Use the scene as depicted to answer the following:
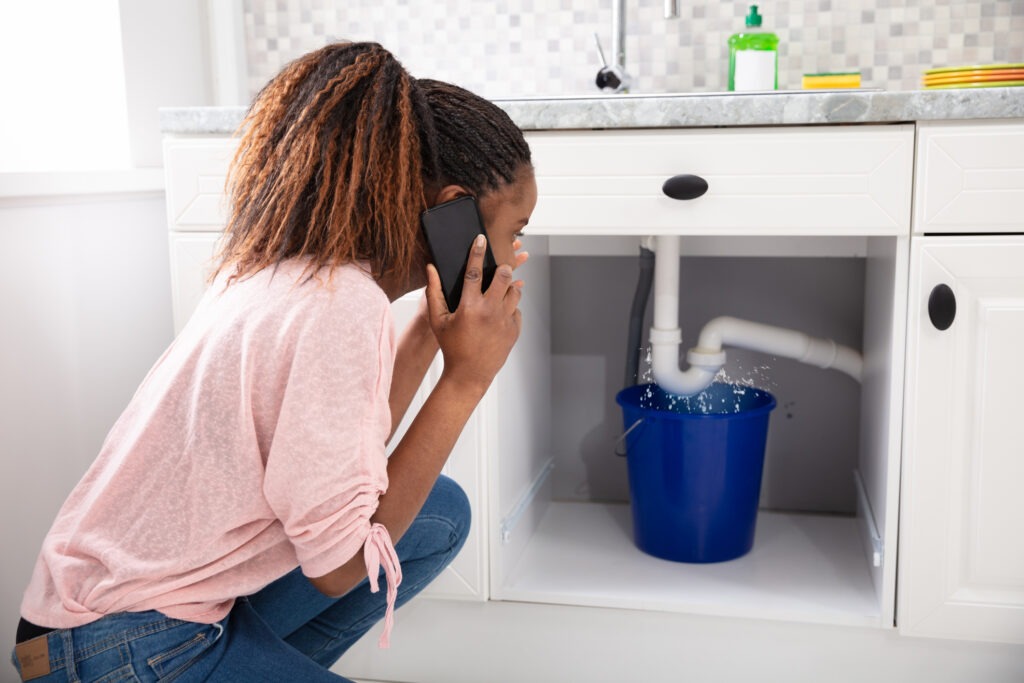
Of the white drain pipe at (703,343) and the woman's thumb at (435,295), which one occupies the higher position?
the woman's thumb at (435,295)

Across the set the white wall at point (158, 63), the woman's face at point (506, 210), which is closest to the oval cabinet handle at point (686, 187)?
the woman's face at point (506, 210)

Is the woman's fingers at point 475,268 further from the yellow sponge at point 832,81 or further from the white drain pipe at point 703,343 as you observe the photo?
the yellow sponge at point 832,81

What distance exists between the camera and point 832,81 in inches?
62.0

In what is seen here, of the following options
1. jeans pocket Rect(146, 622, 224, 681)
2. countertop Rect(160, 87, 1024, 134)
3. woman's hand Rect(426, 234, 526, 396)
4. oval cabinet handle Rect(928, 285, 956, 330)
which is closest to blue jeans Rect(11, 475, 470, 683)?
jeans pocket Rect(146, 622, 224, 681)

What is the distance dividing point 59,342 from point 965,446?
3.91 ft

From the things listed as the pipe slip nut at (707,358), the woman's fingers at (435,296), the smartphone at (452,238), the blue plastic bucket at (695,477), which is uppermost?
the smartphone at (452,238)

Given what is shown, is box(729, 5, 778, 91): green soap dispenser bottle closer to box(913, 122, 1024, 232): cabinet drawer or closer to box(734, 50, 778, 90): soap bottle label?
box(734, 50, 778, 90): soap bottle label

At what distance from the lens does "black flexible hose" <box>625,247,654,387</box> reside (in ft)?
5.49

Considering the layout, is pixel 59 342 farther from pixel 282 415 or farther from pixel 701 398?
pixel 701 398

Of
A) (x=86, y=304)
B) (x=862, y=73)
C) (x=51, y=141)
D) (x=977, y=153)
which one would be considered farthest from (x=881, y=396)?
(x=51, y=141)

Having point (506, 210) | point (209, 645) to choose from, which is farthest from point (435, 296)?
point (209, 645)

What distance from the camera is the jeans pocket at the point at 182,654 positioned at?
79 cm

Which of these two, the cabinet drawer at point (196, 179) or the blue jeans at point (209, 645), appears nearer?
the blue jeans at point (209, 645)

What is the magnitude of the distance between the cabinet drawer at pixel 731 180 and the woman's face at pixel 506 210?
351mm
